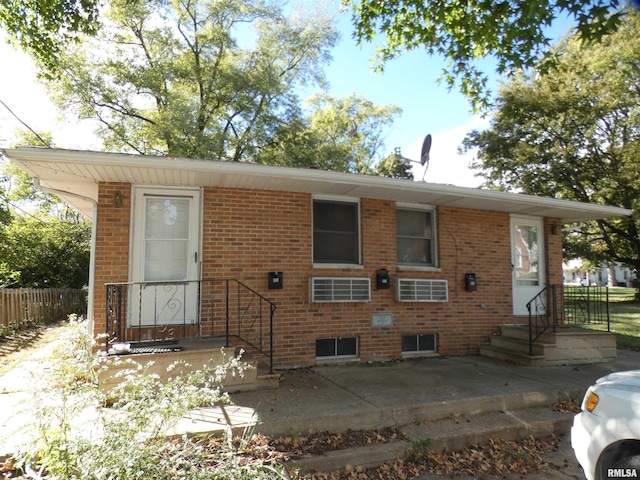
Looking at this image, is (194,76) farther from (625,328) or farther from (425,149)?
(625,328)

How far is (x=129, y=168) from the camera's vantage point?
4.84 meters

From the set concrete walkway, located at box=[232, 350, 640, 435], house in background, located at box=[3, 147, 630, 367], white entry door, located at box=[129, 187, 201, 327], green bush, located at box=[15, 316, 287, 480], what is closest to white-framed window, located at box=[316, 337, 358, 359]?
house in background, located at box=[3, 147, 630, 367]

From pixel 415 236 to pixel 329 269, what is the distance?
6.05ft

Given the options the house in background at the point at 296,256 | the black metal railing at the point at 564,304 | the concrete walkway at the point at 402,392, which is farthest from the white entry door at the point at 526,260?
the concrete walkway at the point at 402,392

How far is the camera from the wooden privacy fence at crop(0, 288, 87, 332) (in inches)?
357

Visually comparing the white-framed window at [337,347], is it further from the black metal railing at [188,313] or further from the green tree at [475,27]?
the green tree at [475,27]

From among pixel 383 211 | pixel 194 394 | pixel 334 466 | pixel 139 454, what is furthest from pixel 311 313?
pixel 139 454

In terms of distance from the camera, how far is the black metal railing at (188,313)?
17.2 feet

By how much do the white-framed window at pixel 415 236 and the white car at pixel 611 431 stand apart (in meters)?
4.20

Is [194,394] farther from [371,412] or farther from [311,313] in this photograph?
[311,313]

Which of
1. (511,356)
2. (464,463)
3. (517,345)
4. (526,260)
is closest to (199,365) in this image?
(464,463)

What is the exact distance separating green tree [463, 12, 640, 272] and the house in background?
10655mm

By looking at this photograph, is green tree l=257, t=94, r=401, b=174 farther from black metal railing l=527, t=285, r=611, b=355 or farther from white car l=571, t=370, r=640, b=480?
white car l=571, t=370, r=640, b=480

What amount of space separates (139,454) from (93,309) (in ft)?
10.8
